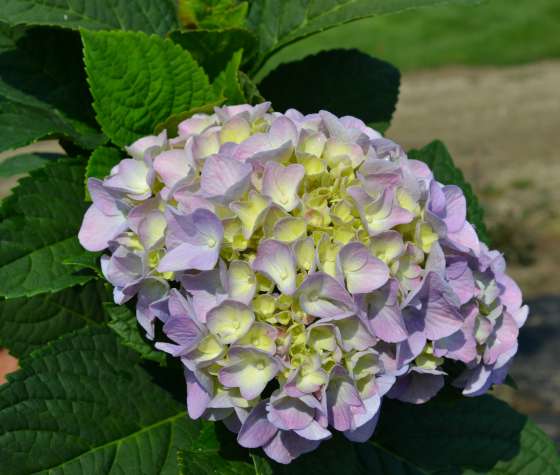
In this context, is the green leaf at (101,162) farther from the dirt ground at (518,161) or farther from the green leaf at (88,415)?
the dirt ground at (518,161)

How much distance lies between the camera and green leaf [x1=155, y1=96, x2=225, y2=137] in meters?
1.09

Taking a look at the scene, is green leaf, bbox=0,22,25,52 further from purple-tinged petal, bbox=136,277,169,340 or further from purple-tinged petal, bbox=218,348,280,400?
purple-tinged petal, bbox=218,348,280,400

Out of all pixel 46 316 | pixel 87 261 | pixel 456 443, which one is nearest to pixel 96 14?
pixel 87 261

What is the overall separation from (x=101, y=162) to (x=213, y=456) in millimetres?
387

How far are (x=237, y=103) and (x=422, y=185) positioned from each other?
299 millimetres

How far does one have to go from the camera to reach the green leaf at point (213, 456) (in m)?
1.01

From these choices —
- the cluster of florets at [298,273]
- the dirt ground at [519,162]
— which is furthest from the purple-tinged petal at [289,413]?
the dirt ground at [519,162]

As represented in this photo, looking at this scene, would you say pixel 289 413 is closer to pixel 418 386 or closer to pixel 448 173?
pixel 418 386

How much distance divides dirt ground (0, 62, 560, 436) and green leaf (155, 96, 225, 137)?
1434 mm

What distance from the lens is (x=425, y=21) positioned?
12.9 metres

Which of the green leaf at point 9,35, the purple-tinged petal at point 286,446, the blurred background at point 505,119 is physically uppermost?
the green leaf at point 9,35

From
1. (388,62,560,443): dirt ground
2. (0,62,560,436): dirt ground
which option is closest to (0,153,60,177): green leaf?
(0,62,560,436): dirt ground

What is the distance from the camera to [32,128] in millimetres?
1169

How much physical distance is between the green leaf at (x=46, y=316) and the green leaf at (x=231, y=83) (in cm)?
40
